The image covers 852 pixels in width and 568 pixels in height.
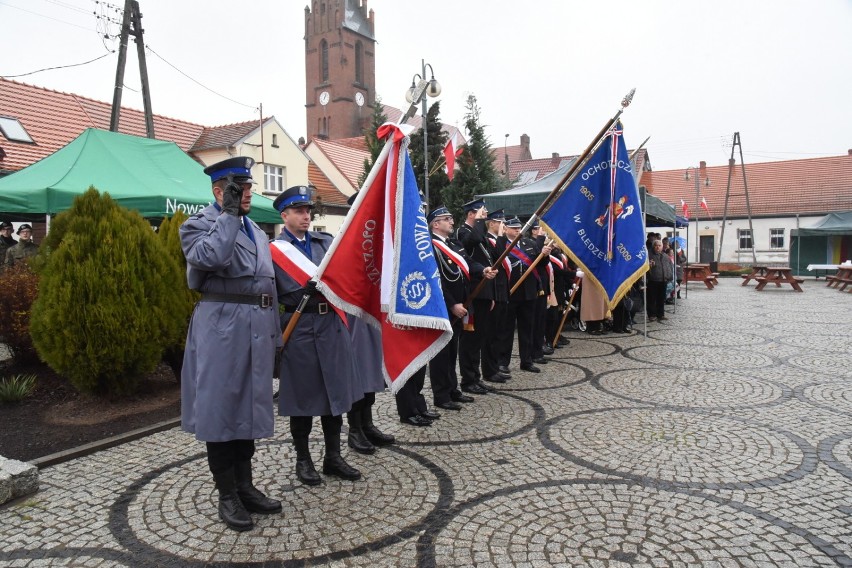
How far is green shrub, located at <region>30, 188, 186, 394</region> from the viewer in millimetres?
5133

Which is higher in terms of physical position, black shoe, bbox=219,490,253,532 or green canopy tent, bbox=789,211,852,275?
green canopy tent, bbox=789,211,852,275

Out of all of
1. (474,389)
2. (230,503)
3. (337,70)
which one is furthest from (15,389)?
(337,70)

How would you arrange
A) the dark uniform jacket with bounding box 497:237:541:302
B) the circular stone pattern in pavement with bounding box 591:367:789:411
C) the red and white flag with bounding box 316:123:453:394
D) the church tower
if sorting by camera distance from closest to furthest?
the red and white flag with bounding box 316:123:453:394, the circular stone pattern in pavement with bounding box 591:367:789:411, the dark uniform jacket with bounding box 497:237:541:302, the church tower

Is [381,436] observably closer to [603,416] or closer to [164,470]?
[164,470]

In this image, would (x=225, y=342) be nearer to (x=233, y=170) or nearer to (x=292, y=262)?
(x=292, y=262)

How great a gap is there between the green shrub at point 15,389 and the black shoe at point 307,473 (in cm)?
366

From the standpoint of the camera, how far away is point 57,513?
3465mm

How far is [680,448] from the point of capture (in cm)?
439

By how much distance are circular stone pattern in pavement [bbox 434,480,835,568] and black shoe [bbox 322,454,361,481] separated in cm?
86

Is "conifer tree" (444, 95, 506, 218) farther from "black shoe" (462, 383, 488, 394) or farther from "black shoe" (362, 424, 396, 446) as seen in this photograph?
"black shoe" (362, 424, 396, 446)

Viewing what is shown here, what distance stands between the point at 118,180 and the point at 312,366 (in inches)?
236

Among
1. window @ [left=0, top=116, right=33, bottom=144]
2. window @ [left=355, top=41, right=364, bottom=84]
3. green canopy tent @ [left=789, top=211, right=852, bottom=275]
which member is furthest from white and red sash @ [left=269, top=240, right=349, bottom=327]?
window @ [left=355, top=41, right=364, bottom=84]

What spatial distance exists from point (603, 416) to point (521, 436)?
994 millimetres

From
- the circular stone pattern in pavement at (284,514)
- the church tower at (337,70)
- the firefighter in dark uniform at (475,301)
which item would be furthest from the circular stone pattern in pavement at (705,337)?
the church tower at (337,70)
